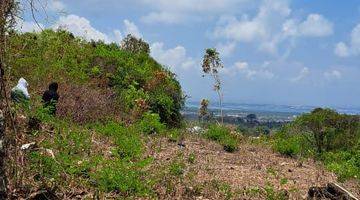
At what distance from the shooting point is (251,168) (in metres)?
12.8

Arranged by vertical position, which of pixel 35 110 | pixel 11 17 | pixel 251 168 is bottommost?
pixel 251 168

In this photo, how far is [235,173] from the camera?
465 inches

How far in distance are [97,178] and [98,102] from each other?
7.69 metres

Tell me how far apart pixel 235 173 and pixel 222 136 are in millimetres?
5021

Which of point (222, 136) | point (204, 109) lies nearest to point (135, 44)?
point (204, 109)

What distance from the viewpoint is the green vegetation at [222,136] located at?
51.1 feet

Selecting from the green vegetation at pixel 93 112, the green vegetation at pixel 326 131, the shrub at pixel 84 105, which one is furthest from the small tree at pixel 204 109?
the shrub at pixel 84 105

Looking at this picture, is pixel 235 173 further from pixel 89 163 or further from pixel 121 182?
pixel 121 182

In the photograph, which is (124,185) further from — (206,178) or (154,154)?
(154,154)

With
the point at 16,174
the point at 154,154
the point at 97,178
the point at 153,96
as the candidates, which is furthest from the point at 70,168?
the point at 153,96

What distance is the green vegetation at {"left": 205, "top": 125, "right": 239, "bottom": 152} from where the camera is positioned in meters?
15.6

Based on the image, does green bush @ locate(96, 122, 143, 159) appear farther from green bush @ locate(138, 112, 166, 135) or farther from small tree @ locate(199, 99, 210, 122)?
small tree @ locate(199, 99, 210, 122)

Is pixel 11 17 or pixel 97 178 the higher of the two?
pixel 11 17

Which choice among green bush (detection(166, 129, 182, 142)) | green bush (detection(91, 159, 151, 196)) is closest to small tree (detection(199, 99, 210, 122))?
green bush (detection(166, 129, 182, 142))
